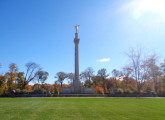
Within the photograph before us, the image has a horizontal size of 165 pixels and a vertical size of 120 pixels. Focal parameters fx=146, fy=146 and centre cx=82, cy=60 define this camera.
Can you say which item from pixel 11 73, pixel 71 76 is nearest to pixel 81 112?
pixel 11 73

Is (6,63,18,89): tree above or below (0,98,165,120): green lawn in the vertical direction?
above

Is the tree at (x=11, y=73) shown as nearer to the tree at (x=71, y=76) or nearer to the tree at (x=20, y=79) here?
the tree at (x=20, y=79)

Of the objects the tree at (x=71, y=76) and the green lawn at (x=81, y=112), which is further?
the tree at (x=71, y=76)

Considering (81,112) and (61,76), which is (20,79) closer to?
(61,76)

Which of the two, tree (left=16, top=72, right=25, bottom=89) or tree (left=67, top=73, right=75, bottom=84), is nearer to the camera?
tree (left=16, top=72, right=25, bottom=89)

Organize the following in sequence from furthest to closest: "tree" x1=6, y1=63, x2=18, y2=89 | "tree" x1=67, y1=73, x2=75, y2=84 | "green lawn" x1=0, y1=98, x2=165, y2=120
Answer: "tree" x1=67, y1=73, x2=75, y2=84 → "tree" x1=6, y1=63, x2=18, y2=89 → "green lawn" x1=0, y1=98, x2=165, y2=120

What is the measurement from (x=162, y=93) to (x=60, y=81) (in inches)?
1800

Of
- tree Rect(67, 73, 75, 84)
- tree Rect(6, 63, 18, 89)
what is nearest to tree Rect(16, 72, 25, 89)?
tree Rect(6, 63, 18, 89)

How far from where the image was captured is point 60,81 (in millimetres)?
73125

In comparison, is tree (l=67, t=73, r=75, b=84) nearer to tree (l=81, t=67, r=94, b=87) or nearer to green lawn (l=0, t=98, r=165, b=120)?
tree (l=81, t=67, r=94, b=87)

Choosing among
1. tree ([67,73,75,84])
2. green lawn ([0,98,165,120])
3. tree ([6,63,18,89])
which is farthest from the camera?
tree ([67,73,75,84])

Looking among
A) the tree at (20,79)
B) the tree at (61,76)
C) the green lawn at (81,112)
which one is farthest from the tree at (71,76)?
the green lawn at (81,112)

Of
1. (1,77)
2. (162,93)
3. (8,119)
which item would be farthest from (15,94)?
(162,93)

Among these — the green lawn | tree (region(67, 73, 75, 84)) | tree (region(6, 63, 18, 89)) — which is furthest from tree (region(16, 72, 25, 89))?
the green lawn
